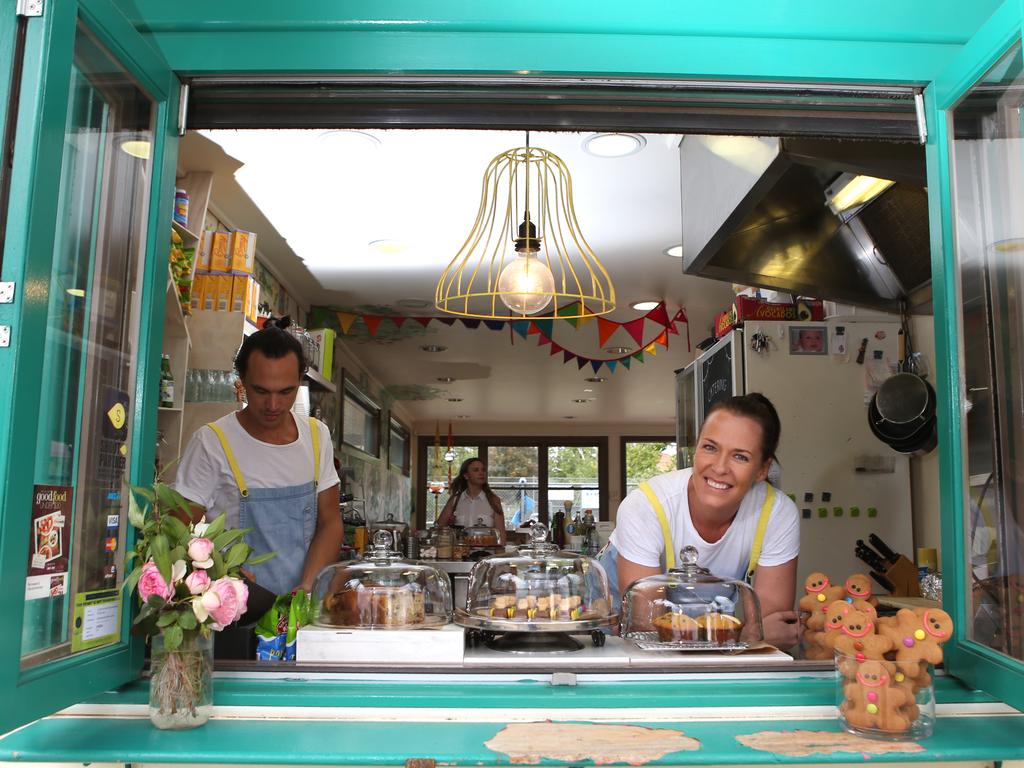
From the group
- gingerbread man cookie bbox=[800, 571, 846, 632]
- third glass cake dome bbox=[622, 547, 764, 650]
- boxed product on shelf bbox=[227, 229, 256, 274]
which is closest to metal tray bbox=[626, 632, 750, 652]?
third glass cake dome bbox=[622, 547, 764, 650]

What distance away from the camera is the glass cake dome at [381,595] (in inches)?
73.0

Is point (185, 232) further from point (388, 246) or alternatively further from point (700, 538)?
point (700, 538)

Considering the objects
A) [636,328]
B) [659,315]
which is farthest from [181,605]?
[636,328]

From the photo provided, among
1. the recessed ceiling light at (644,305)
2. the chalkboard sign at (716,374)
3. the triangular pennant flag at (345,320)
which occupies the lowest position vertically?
the chalkboard sign at (716,374)

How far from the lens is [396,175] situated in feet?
13.9

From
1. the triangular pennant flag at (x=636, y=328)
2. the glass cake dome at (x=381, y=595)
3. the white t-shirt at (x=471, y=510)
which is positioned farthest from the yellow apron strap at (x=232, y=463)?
the white t-shirt at (x=471, y=510)

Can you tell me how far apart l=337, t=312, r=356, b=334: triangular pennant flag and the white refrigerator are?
3627mm

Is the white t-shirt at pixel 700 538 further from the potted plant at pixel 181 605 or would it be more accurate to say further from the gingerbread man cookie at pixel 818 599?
the potted plant at pixel 181 605

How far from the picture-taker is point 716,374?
4.62 metres

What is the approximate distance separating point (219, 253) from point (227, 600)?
2.96m

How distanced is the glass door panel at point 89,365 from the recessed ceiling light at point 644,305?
5.16 metres

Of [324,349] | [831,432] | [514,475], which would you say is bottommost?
[831,432]

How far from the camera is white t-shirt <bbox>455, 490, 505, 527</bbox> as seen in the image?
309 inches

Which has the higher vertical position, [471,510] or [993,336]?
→ [993,336]
